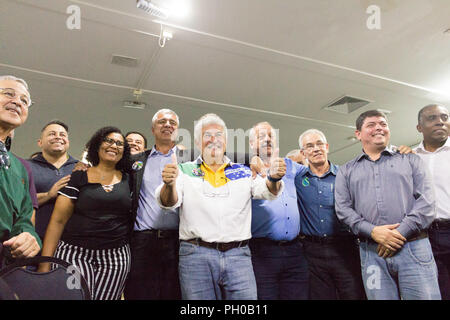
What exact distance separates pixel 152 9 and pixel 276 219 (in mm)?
2119

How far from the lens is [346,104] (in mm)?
5000

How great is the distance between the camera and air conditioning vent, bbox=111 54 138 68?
3723 mm

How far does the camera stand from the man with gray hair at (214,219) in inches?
64.3

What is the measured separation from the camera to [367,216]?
6.51 feet

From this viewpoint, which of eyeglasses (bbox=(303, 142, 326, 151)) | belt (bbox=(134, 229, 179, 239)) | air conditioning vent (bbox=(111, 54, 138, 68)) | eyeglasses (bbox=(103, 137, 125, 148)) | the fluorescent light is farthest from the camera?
air conditioning vent (bbox=(111, 54, 138, 68))

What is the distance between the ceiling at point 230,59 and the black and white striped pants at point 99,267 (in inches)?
75.0

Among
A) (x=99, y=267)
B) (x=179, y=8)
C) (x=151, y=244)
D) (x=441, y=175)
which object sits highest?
(x=179, y=8)

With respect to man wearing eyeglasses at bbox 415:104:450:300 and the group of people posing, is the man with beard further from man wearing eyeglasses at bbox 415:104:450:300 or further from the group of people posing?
man wearing eyeglasses at bbox 415:104:450:300

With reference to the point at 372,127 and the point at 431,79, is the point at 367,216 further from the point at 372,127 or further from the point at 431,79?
the point at 431,79

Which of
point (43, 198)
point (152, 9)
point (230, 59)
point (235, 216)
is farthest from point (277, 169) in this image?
point (230, 59)

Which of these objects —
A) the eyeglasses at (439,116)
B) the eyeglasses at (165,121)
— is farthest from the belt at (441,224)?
the eyeglasses at (165,121)

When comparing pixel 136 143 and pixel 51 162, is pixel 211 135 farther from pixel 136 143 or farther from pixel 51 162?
pixel 51 162

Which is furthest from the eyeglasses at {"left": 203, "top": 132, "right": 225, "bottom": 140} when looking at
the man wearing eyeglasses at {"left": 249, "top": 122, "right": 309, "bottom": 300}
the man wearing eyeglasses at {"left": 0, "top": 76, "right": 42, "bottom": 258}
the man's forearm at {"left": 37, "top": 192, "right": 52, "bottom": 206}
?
the man's forearm at {"left": 37, "top": 192, "right": 52, "bottom": 206}

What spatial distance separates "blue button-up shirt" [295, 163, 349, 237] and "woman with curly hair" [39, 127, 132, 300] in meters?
1.24
